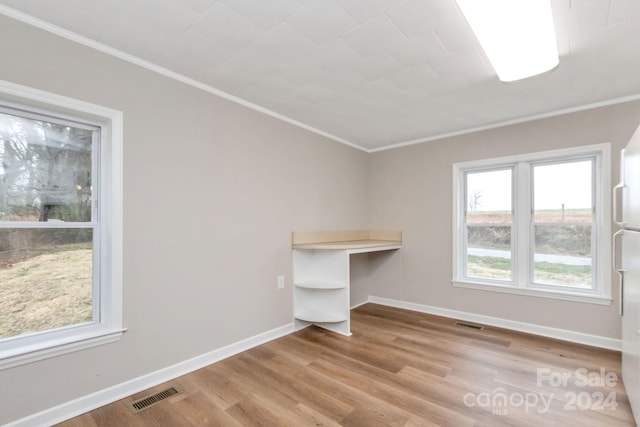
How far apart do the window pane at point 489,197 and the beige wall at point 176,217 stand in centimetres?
226

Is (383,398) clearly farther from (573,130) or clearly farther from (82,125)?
(573,130)

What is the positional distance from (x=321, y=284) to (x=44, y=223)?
2.36 metres

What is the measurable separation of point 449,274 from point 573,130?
2.03m

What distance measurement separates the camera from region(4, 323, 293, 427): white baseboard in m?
1.72

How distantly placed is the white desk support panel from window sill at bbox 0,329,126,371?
172 cm

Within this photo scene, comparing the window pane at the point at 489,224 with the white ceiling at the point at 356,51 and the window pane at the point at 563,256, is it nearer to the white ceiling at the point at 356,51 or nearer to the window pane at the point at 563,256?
the window pane at the point at 563,256

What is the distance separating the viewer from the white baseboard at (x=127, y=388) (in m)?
1.72

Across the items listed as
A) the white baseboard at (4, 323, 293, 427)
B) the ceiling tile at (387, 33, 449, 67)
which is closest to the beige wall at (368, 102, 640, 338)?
the ceiling tile at (387, 33, 449, 67)

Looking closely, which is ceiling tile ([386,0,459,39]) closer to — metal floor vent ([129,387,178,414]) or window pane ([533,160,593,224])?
window pane ([533,160,593,224])

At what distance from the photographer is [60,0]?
1553 mm

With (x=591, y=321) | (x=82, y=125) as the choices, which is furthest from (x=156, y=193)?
(x=591, y=321)

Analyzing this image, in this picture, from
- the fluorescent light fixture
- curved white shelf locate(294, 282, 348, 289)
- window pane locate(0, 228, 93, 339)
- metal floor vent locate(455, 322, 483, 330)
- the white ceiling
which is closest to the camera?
the fluorescent light fixture

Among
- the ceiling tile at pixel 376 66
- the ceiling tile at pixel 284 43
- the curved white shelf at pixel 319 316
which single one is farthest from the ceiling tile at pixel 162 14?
the curved white shelf at pixel 319 316

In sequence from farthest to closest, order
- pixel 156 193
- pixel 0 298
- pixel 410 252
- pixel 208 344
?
pixel 410 252 < pixel 208 344 < pixel 156 193 < pixel 0 298
